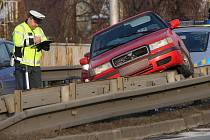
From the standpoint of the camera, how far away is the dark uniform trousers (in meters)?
10.9

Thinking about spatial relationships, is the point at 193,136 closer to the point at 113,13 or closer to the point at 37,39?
the point at 37,39

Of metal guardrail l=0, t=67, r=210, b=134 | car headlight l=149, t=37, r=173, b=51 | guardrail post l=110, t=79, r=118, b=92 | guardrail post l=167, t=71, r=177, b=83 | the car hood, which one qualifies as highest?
car headlight l=149, t=37, r=173, b=51

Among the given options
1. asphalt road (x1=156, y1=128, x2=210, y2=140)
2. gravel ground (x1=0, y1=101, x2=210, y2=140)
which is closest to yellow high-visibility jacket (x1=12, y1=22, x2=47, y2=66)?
gravel ground (x1=0, y1=101, x2=210, y2=140)

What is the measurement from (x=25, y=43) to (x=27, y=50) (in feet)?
0.55

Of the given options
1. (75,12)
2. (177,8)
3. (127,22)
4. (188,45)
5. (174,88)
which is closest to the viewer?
(174,88)

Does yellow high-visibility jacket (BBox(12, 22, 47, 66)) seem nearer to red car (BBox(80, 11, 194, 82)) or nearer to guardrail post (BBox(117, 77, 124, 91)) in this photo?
red car (BBox(80, 11, 194, 82))

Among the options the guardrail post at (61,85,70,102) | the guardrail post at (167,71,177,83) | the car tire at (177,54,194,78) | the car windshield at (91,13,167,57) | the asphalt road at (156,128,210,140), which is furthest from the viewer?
the car windshield at (91,13,167,57)

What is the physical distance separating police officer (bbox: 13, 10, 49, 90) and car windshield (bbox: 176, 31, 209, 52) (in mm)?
4304

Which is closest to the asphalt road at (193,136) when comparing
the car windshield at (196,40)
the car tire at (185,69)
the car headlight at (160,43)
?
the car tire at (185,69)

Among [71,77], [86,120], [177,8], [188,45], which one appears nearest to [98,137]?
[86,120]

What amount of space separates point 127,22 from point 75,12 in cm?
2673

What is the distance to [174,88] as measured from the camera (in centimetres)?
998

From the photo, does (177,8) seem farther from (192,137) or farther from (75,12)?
(192,137)

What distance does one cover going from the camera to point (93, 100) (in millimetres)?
9180
